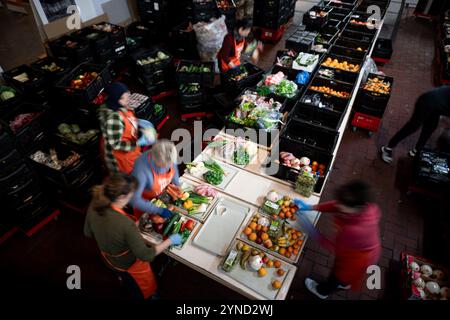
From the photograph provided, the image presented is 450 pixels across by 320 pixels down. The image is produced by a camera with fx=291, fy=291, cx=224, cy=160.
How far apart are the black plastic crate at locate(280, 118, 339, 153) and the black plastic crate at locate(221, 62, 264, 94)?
1.61 metres

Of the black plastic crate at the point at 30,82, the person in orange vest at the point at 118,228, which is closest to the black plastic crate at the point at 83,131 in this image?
the black plastic crate at the point at 30,82

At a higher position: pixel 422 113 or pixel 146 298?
pixel 422 113

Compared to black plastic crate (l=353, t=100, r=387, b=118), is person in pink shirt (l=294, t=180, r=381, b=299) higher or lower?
higher

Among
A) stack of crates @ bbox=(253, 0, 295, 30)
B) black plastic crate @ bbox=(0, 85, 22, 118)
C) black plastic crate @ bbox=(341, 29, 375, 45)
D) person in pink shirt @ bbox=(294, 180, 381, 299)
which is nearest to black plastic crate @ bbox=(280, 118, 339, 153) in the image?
person in pink shirt @ bbox=(294, 180, 381, 299)

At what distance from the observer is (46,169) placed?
4098 mm

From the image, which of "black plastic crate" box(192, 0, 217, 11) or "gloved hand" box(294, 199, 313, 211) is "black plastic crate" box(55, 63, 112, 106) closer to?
"black plastic crate" box(192, 0, 217, 11)

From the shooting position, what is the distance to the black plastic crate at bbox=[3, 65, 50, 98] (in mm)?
5246

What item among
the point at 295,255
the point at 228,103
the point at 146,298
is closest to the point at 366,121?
the point at 228,103

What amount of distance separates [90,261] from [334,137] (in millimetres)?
3745

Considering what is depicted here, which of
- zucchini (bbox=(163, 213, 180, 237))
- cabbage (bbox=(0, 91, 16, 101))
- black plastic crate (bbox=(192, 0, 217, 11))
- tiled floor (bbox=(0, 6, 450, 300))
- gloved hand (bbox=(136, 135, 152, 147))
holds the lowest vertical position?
tiled floor (bbox=(0, 6, 450, 300))

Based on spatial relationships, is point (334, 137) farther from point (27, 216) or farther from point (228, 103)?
point (27, 216)

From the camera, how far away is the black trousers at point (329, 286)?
3109mm

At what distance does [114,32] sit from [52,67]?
5.52 feet

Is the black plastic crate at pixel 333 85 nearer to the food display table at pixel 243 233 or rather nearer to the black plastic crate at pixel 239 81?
the black plastic crate at pixel 239 81
